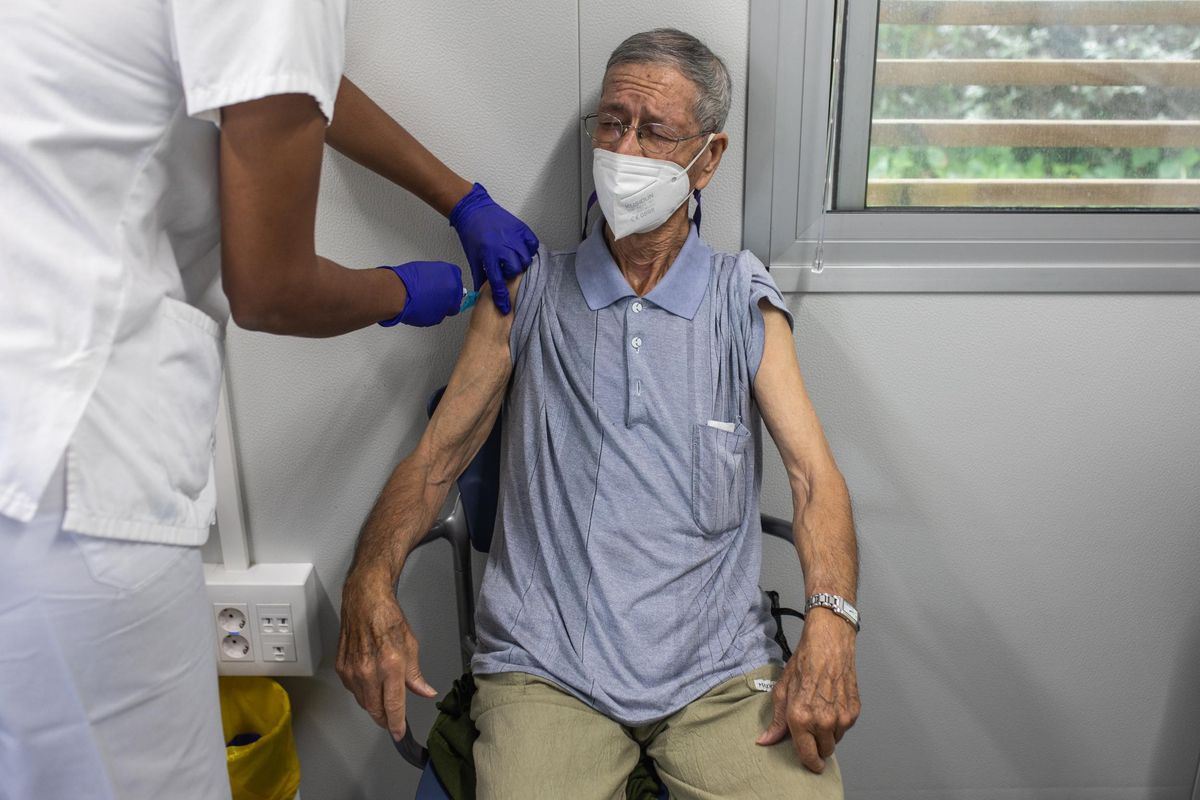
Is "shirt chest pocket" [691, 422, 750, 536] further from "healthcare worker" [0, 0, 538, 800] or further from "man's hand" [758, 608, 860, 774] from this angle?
"healthcare worker" [0, 0, 538, 800]

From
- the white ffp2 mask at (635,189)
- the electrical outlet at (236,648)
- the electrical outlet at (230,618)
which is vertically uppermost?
the white ffp2 mask at (635,189)

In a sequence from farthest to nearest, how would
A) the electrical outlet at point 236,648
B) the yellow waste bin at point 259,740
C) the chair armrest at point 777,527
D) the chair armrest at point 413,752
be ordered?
the electrical outlet at point 236,648 → the yellow waste bin at point 259,740 → the chair armrest at point 777,527 → the chair armrest at point 413,752

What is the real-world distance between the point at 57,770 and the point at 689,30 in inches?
51.4

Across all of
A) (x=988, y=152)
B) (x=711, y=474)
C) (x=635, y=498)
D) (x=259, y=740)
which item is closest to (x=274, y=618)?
(x=259, y=740)

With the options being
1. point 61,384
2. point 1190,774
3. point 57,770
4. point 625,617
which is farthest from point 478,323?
point 1190,774

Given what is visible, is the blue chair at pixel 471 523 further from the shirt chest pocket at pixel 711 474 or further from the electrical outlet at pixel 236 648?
the electrical outlet at pixel 236 648

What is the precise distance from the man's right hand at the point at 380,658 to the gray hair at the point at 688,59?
32.2 inches

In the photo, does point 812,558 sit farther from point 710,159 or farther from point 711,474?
point 710,159

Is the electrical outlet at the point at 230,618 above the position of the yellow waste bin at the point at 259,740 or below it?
above

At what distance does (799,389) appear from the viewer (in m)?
1.51

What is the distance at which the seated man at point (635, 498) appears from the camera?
1.36m

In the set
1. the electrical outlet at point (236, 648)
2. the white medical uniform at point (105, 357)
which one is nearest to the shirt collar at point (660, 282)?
the white medical uniform at point (105, 357)

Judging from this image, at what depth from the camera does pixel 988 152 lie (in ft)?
5.71

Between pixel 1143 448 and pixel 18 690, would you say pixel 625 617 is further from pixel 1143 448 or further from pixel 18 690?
pixel 1143 448
